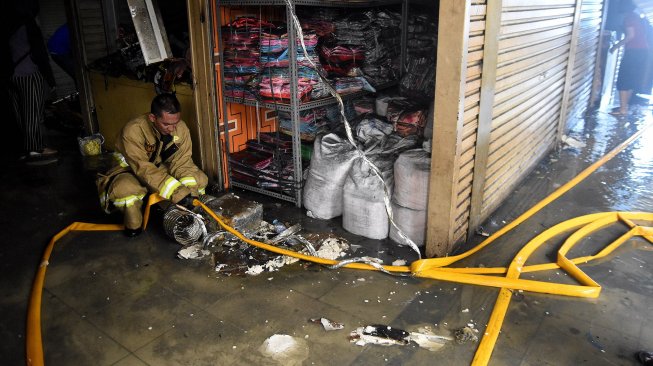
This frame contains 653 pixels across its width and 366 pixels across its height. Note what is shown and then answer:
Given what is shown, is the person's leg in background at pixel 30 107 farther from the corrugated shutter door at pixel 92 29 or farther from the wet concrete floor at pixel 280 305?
the wet concrete floor at pixel 280 305

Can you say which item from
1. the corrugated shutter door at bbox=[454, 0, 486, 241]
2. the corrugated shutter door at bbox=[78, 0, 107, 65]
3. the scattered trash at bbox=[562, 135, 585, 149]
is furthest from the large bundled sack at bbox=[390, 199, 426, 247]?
the corrugated shutter door at bbox=[78, 0, 107, 65]

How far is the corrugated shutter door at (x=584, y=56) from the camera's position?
6.94 m

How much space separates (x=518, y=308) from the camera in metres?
3.20

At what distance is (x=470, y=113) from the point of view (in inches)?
142

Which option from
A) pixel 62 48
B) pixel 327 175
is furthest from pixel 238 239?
pixel 62 48

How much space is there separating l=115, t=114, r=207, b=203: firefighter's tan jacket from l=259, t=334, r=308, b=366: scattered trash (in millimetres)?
1757

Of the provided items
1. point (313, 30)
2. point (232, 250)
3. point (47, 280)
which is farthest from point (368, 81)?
point (47, 280)

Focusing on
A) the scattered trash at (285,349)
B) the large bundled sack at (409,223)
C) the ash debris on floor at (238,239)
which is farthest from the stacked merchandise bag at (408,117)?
the scattered trash at (285,349)

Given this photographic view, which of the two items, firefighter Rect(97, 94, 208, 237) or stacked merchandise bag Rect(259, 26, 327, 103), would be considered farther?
stacked merchandise bag Rect(259, 26, 327, 103)

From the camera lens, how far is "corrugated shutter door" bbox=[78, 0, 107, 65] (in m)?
6.36

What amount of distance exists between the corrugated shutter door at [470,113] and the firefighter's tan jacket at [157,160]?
7.66 feet

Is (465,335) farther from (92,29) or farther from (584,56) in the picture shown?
(584,56)

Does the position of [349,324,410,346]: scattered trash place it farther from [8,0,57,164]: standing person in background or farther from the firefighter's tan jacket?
[8,0,57,164]: standing person in background

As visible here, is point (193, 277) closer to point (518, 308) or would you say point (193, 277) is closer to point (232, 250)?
point (232, 250)
